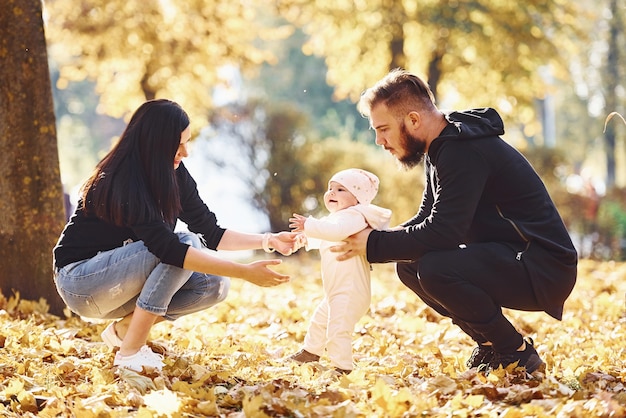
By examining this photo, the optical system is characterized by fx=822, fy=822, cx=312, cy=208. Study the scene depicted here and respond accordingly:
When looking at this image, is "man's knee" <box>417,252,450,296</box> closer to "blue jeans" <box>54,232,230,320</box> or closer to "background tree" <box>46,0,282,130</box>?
"blue jeans" <box>54,232,230,320</box>

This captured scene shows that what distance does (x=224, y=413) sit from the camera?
329cm

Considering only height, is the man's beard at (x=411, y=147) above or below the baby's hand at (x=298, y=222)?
above

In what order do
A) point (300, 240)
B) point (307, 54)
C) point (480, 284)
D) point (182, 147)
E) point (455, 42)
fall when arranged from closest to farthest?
point (480, 284) < point (182, 147) < point (300, 240) < point (307, 54) < point (455, 42)

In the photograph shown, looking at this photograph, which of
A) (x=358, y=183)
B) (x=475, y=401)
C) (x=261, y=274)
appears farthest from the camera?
(x=358, y=183)

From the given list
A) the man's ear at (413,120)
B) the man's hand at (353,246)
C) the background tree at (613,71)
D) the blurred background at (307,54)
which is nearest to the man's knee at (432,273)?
the man's hand at (353,246)

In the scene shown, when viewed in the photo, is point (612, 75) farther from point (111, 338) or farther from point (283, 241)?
point (111, 338)

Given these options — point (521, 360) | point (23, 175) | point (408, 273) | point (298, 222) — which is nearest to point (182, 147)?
point (298, 222)

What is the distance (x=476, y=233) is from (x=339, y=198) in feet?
2.30

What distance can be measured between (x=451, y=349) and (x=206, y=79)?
1047cm

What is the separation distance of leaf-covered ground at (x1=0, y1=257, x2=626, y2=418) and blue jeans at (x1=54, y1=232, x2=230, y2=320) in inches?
11.1

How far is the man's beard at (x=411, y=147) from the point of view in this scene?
13.1ft

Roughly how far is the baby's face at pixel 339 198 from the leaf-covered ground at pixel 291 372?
31.9 inches

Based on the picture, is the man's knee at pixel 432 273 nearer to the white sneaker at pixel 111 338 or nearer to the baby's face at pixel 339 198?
the baby's face at pixel 339 198

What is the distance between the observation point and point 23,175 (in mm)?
5574
